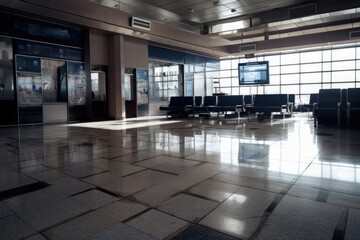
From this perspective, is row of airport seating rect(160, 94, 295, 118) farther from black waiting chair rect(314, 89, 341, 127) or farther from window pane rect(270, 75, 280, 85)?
window pane rect(270, 75, 280, 85)

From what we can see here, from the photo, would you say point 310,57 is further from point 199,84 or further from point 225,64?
point 199,84

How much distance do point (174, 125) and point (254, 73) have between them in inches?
292

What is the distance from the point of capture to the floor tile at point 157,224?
5.76ft

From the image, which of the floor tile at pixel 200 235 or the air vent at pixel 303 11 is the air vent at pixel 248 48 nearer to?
the air vent at pixel 303 11

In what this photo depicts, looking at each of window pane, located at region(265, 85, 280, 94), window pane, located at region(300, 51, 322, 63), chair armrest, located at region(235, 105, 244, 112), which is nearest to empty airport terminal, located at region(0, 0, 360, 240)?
chair armrest, located at region(235, 105, 244, 112)

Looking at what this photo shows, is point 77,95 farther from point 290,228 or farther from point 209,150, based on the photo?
point 290,228

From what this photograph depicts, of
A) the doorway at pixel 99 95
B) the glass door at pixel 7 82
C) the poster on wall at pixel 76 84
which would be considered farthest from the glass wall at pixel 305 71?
the glass door at pixel 7 82

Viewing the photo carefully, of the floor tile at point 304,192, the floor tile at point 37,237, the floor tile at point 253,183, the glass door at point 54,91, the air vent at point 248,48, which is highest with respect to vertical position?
the air vent at point 248,48

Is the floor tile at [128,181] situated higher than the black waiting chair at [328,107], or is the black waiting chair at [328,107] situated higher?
the black waiting chair at [328,107]

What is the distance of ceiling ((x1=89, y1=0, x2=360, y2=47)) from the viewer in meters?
9.17

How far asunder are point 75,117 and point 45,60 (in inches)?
90.3

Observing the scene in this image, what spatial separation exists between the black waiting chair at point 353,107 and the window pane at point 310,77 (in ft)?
33.4

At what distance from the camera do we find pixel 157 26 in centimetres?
1139

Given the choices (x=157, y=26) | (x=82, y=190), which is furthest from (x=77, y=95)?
(x=82, y=190)
